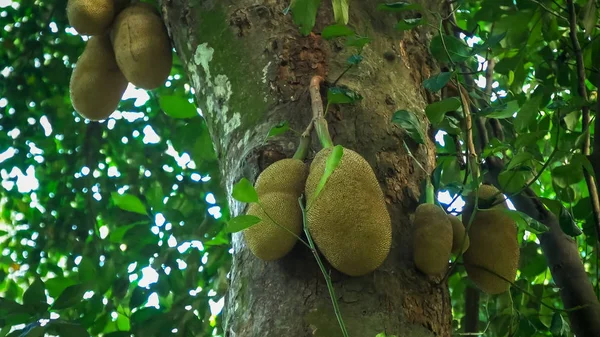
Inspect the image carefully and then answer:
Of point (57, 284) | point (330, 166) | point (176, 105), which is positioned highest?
point (330, 166)

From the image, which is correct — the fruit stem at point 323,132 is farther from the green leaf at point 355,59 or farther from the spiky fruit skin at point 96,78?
the spiky fruit skin at point 96,78

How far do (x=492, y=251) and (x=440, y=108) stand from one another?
0.22 metres

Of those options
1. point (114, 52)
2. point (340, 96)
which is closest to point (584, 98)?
point (340, 96)

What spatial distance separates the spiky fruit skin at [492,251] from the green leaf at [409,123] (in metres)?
0.15

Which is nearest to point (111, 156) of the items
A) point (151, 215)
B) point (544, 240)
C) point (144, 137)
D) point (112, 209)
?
point (144, 137)

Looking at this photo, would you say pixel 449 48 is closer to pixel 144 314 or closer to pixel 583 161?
pixel 583 161

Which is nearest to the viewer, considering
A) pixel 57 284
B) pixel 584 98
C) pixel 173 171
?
pixel 584 98

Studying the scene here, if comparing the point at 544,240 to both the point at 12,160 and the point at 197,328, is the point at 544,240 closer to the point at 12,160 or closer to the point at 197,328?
the point at 197,328

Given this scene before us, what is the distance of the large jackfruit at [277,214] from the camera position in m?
0.88

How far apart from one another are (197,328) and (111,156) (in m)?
1.03

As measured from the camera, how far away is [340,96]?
1.04m

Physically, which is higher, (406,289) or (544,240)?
(406,289)

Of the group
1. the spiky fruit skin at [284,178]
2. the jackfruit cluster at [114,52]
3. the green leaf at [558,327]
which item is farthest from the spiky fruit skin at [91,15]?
the green leaf at [558,327]

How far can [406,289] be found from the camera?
0.93 m
